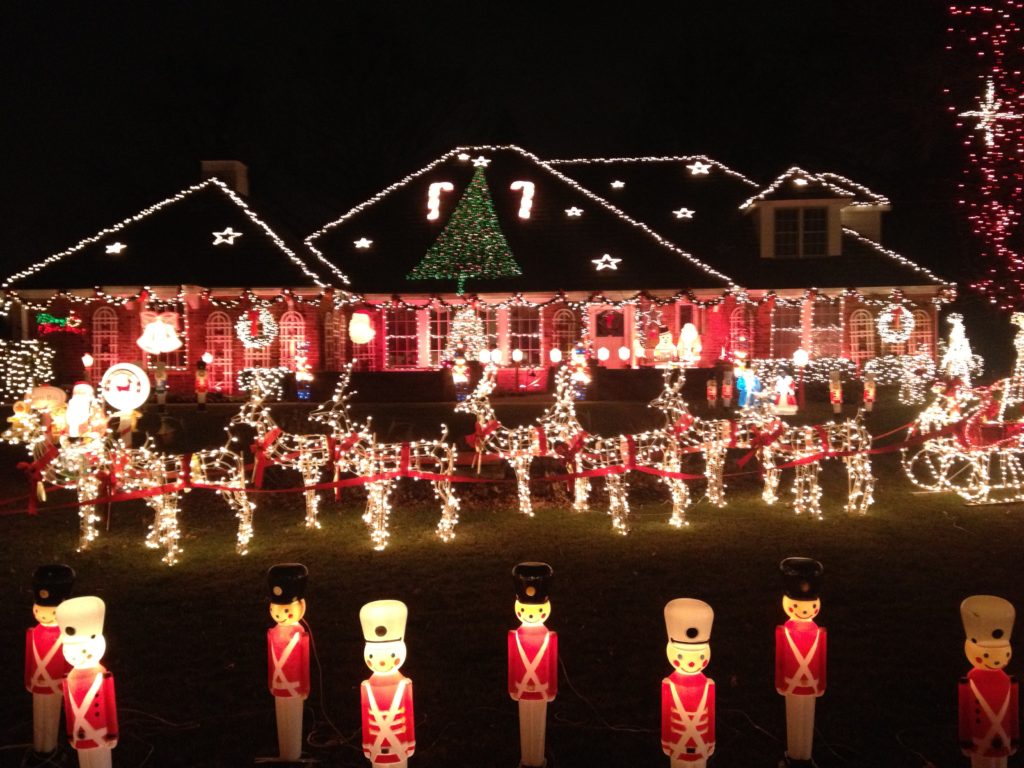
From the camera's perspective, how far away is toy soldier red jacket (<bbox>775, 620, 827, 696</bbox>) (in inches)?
166

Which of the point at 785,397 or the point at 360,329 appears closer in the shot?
the point at 785,397

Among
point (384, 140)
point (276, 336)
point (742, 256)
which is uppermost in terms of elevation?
point (384, 140)

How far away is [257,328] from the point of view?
2202cm

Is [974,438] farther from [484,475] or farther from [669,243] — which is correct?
[669,243]

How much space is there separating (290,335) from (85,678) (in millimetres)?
19266

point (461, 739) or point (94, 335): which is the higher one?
point (94, 335)

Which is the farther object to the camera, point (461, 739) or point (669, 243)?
point (669, 243)

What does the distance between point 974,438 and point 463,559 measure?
6712 millimetres

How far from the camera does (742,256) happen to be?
2434 cm

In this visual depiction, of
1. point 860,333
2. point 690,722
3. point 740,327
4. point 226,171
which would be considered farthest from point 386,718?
point 226,171

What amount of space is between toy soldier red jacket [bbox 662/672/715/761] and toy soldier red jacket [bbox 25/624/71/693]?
2.99 meters

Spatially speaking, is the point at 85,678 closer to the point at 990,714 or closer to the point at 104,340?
the point at 990,714

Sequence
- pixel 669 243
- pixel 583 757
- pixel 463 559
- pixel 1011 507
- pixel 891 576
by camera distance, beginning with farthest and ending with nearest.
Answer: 1. pixel 669 243
2. pixel 1011 507
3. pixel 463 559
4. pixel 891 576
5. pixel 583 757

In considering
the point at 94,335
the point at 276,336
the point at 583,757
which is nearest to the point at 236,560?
the point at 583,757
